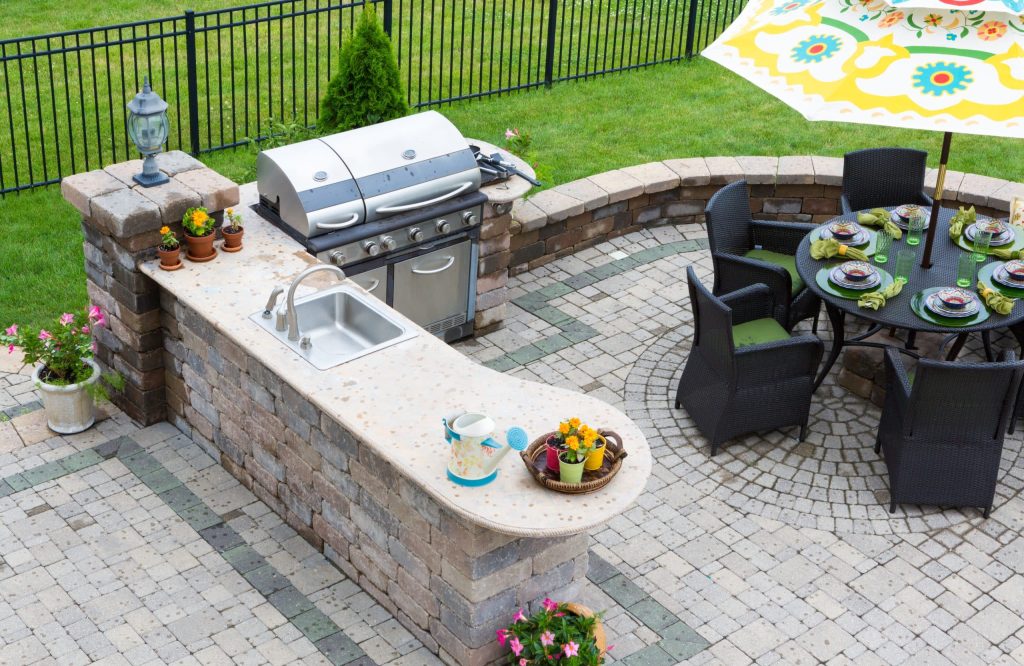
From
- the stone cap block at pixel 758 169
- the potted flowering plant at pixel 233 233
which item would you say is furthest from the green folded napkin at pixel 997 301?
the potted flowering plant at pixel 233 233

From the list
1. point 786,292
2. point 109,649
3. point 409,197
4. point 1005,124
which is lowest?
point 109,649

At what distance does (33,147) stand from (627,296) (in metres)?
5.94

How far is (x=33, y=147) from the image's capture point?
1196 centimetres

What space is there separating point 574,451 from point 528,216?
4.56 meters

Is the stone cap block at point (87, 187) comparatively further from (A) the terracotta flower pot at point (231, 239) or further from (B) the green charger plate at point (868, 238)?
(B) the green charger plate at point (868, 238)

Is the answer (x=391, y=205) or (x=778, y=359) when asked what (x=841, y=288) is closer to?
(x=778, y=359)

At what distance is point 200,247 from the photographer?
758 cm

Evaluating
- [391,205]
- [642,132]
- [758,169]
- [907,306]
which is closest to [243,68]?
[642,132]

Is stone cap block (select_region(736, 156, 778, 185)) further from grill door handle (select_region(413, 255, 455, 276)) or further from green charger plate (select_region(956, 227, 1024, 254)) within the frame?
grill door handle (select_region(413, 255, 455, 276))

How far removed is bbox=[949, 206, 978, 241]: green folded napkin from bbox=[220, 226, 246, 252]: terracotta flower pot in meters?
5.04

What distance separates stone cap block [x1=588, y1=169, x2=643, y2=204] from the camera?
35.1 feet

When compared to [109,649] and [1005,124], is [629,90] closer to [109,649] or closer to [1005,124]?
[1005,124]

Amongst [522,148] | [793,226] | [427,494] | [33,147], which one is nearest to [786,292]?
[793,226]

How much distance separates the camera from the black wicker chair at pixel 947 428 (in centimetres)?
727
